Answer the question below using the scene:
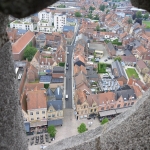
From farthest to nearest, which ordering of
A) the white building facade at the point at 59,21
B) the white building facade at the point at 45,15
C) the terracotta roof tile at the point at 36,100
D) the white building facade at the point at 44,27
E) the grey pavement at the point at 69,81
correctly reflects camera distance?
1. the white building facade at the point at 45,15
2. the white building facade at the point at 59,21
3. the white building facade at the point at 44,27
4. the grey pavement at the point at 69,81
5. the terracotta roof tile at the point at 36,100

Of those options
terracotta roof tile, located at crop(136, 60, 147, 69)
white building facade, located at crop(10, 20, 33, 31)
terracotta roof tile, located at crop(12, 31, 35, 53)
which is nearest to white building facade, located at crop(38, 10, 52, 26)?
white building facade, located at crop(10, 20, 33, 31)

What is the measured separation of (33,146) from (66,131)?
4.54 m

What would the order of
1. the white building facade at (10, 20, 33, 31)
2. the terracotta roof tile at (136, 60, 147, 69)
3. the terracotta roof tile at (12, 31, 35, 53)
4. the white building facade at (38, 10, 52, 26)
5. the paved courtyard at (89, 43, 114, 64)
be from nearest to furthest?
the terracotta roof tile at (136, 60, 147, 69)
the terracotta roof tile at (12, 31, 35, 53)
the paved courtyard at (89, 43, 114, 64)
the white building facade at (10, 20, 33, 31)
the white building facade at (38, 10, 52, 26)

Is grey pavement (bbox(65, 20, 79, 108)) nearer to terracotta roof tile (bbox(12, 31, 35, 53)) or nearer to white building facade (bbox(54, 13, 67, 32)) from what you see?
terracotta roof tile (bbox(12, 31, 35, 53))

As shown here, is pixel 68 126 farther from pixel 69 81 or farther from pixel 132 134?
pixel 132 134

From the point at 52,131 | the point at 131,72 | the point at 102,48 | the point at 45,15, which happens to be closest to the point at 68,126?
the point at 52,131

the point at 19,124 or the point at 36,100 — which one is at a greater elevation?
the point at 19,124

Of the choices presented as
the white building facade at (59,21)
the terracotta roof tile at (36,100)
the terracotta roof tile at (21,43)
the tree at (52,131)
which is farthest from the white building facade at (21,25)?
the tree at (52,131)

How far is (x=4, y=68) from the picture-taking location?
257 inches

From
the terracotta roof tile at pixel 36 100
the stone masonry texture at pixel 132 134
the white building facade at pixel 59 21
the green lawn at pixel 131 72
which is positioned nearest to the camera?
the stone masonry texture at pixel 132 134

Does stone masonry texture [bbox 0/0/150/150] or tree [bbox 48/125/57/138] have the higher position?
stone masonry texture [bbox 0/0/150/150]

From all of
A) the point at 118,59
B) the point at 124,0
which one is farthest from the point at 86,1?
the point at 118,59

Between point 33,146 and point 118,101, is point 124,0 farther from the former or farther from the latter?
point 33,146

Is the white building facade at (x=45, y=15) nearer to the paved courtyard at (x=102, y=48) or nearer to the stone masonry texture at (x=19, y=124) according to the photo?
the paved courtyard at (x=102, y=48)
